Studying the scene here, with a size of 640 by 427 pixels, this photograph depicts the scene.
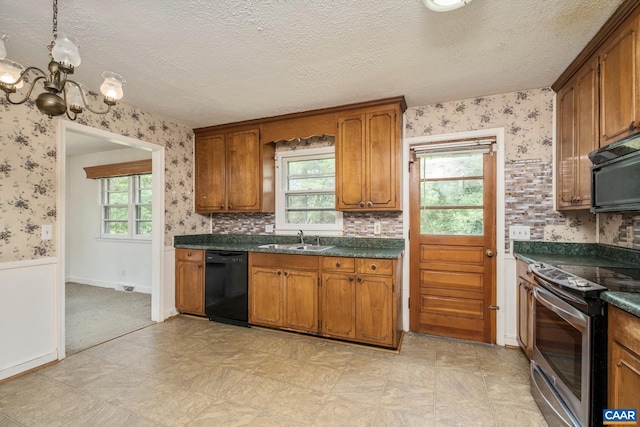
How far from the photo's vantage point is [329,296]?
2.80 meters

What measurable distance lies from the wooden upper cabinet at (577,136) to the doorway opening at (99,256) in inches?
161

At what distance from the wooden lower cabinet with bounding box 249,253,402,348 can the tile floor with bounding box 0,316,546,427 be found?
170mm

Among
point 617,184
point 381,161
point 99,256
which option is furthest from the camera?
point 99,256

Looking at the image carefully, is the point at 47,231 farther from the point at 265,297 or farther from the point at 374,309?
the point at 374,309

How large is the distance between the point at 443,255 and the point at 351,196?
113 cm

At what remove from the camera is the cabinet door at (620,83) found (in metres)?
1.54

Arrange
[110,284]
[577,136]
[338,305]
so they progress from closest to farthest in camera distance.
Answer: [577,136] < [338,305] < [110,284]

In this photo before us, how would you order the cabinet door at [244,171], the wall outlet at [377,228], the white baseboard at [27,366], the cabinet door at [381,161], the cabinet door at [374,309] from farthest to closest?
the cabinet door at [244,171]
the wall outlet at [377,228]
the cabinet door at [381,161]
the cabinet door at [374,309]
the white baseboard at [27,366]

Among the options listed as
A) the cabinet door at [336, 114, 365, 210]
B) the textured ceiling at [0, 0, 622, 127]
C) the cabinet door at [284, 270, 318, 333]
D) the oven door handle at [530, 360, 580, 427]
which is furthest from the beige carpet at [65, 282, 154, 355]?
the oven door handle at [530, 360, 580, 427]

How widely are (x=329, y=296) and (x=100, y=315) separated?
3.00 meters

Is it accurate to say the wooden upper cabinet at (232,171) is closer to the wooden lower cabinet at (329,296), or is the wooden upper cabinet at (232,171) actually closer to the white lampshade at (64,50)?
the wooden lower cabinet at (329,296)

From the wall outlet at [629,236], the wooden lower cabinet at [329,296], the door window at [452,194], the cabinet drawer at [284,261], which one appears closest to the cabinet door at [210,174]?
the cabinet drawer at [284,261]

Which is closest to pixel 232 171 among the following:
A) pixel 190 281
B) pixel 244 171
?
pixel 244 171

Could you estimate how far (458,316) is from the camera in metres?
2.88
